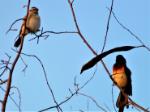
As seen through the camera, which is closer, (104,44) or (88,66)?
(88,66)

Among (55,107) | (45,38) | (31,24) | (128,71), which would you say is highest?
(31,24)

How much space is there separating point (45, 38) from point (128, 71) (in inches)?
135

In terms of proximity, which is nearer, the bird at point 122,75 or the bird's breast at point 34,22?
the bird at point 122,75

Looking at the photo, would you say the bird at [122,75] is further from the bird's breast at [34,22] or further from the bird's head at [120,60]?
the bird's breast at [34,22]

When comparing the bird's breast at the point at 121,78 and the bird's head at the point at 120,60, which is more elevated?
the bird's head at the point at 120,60

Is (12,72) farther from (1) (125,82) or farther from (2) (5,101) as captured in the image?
(1) (125,82)

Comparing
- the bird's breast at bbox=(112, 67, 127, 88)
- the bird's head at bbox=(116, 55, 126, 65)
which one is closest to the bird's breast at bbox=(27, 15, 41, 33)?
the bird's head at bbox=(116, 55, 126, 65)

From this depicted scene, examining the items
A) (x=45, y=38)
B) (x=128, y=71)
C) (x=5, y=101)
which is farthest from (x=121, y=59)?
(x=5, y=101)

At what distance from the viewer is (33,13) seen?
800cm

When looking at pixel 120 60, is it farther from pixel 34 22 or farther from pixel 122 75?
pixel 34 22

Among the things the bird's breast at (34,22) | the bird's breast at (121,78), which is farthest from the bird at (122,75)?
the bird's breast at (34,22)

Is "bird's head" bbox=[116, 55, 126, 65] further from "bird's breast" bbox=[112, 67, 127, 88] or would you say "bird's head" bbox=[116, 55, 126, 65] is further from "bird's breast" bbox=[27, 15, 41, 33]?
"bird's breast" bbox=[27, 15, 41, 33]

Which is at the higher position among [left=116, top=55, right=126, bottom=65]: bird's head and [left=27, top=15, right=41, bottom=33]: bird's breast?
[left=27, top=15, right=41, bottom=33]: bird's breast

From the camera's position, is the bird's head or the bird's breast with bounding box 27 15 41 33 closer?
the bird's head
